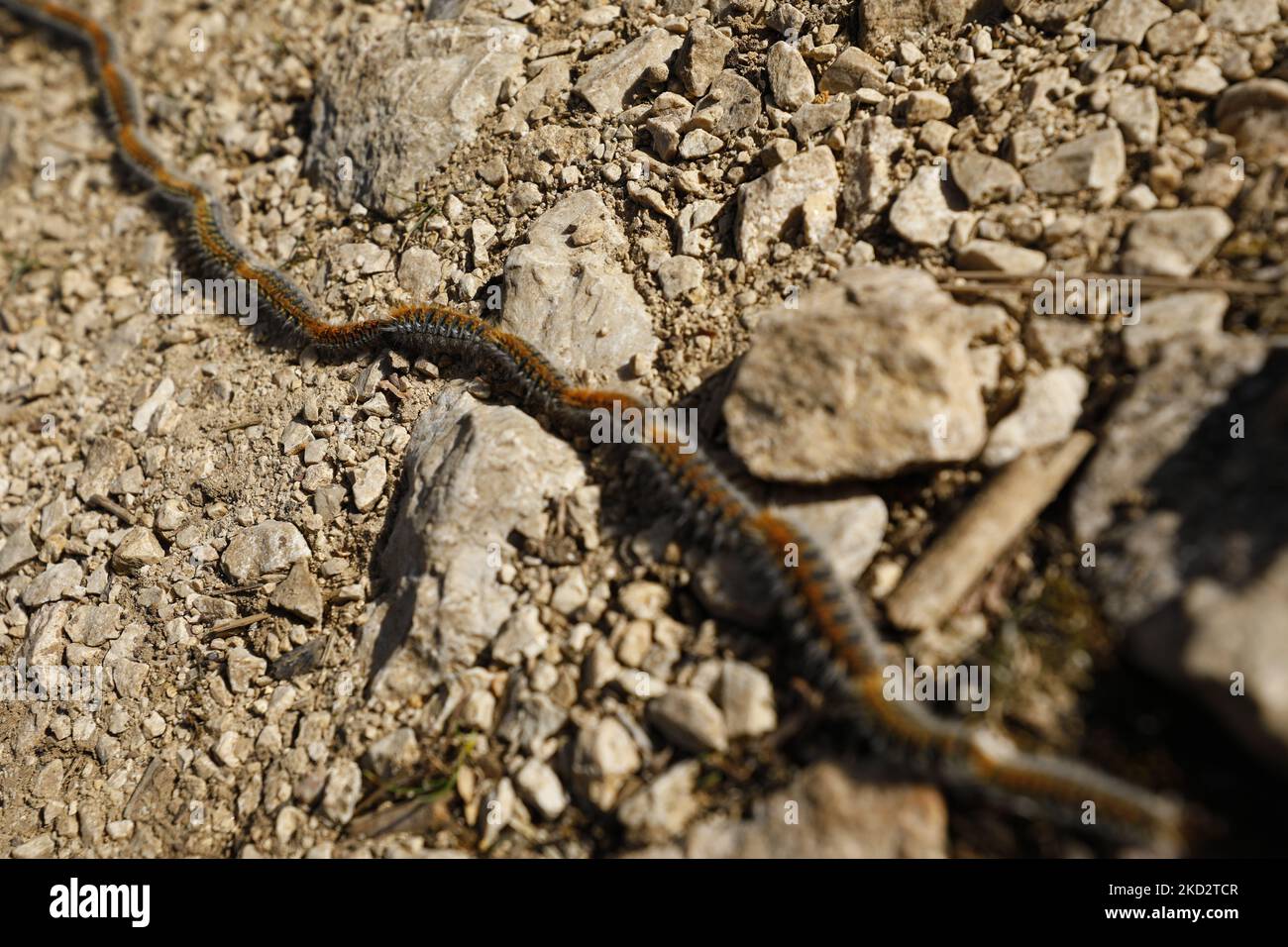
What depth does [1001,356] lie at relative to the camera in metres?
4.55

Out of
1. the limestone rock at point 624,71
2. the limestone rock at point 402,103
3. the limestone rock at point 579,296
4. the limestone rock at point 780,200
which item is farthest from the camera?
the limestone rock at point 402,103

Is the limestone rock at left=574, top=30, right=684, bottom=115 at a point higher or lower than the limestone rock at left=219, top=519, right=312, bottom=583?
higher

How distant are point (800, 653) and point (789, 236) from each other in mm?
2862

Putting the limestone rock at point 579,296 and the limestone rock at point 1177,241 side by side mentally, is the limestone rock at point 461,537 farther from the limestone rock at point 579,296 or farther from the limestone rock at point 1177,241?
the limestone rock at point 1177,241

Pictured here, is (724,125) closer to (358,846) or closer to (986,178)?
(986,178)

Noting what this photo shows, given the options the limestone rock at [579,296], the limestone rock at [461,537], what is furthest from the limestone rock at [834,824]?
the limestone rock at [579,296]

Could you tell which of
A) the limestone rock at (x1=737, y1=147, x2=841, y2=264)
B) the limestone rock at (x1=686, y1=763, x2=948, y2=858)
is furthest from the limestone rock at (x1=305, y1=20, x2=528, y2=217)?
the limestone rock at (x1=686, y1=763, x2=948, y2=858)

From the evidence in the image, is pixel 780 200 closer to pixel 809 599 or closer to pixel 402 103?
pixel 809 599

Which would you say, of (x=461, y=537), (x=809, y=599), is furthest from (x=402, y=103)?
(x=809, y=599)

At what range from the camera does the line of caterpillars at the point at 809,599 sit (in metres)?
3.32

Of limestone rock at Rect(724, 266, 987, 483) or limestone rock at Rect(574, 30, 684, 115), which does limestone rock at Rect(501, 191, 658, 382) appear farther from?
limestone rock at Rect(724, 266, 987, 483)

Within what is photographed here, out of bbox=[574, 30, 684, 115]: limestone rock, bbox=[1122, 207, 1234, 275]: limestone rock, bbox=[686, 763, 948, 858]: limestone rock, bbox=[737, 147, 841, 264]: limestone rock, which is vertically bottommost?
bbox=[686, 763, 948, 858]: limestone rock

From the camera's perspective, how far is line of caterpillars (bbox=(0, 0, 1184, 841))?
3.32 metres
